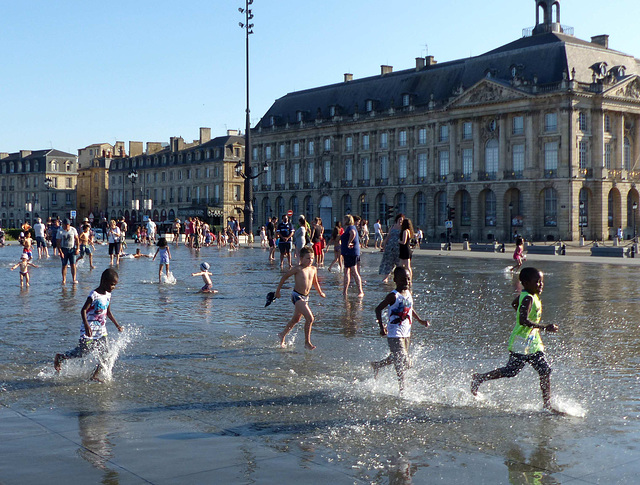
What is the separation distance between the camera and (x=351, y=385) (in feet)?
26.1

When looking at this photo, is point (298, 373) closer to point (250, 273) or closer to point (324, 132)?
point (250, 273)

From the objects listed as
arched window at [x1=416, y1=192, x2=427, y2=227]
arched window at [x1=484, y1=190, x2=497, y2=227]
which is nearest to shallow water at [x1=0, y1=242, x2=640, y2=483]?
arched window at [x1=484, y1=190, x2=497, y2=227]

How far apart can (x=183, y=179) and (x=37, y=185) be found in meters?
30.8

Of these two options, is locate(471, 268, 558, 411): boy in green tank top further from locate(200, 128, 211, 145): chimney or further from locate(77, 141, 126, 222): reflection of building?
locate(77, 141, 126, 222): reflection of building

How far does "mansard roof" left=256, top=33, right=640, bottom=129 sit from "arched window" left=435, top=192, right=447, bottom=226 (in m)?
7.69

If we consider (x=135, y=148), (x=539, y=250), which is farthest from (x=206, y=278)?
(x=135, y=148)

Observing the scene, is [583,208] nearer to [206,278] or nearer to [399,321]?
[206,278]

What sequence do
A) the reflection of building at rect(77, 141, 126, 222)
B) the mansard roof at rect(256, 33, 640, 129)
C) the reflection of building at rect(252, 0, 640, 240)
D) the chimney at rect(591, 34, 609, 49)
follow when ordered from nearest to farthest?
the reflection of building at rect(252, 0, 640, 240) → the mansard roof at rect(256, 33, 640, 129) → the chimney at rect(591, 34, 609, 49) → the reflection of building at rect(77, 141, 126, 222)

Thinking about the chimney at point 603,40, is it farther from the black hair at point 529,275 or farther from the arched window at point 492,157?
the black hair at point 529,275

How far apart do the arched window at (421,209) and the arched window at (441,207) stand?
1465 mm

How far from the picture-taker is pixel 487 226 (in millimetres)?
68938

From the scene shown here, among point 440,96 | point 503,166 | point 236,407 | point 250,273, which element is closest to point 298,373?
point 236,407

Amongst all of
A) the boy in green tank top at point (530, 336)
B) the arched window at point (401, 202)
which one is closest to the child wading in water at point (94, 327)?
the boy in green tank top at point (530, 336)

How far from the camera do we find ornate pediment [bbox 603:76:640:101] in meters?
63.9
